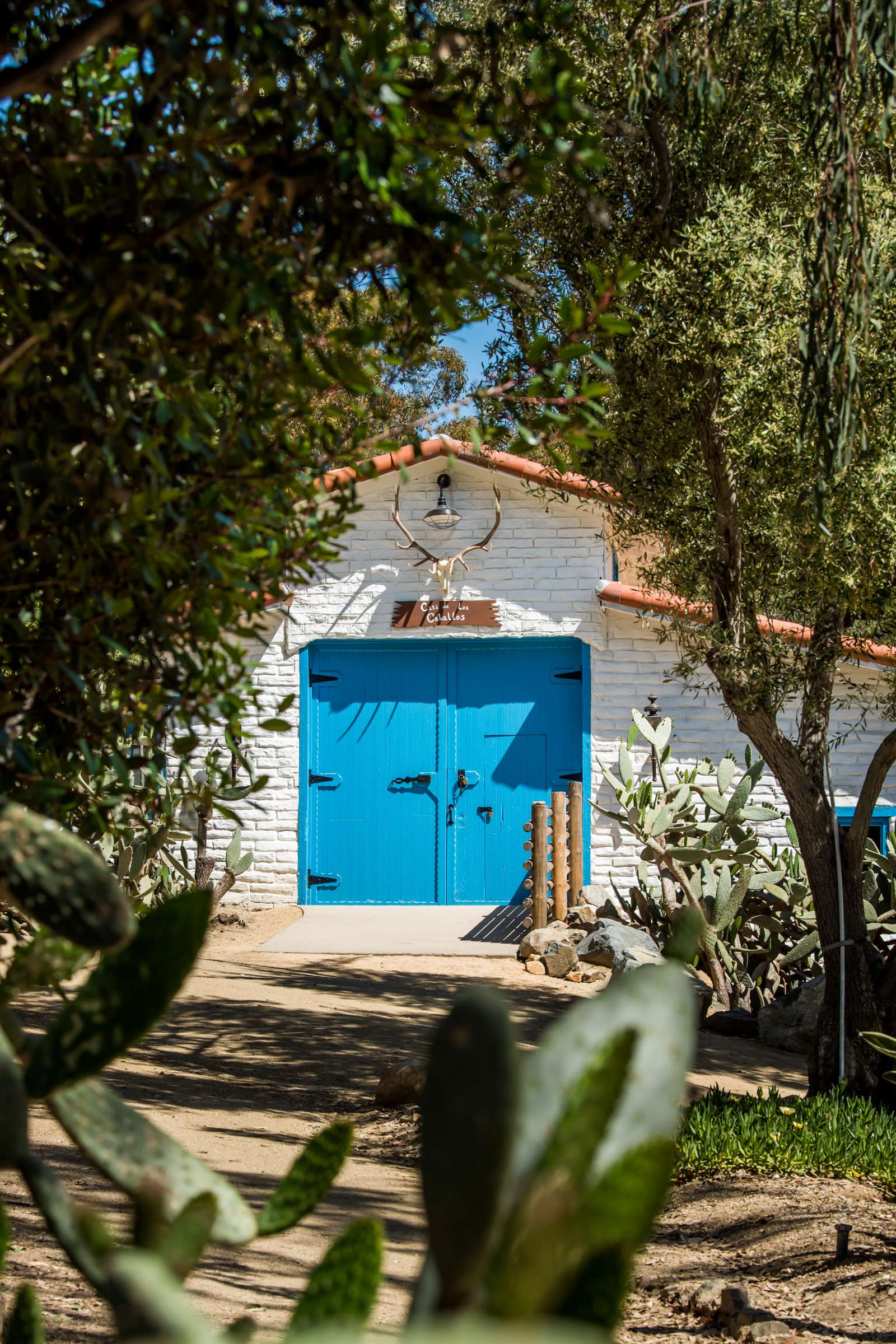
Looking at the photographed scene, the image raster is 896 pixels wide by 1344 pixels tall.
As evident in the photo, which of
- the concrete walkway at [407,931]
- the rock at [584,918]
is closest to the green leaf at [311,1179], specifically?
the concrete walkway at [407,931]

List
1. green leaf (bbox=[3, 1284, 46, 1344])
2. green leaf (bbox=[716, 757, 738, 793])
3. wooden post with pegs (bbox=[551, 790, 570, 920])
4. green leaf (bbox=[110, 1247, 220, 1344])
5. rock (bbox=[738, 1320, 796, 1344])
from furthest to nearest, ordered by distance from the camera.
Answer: wooden post with pegs (bbox=[551, 790, 570, 920])
green leaf (bbox=[716, 757, 738, 793])
rock (bbox=[738, 1320, 796, 1344])
green leaf (bbox=[3, 1284, 46, 1344])
green leaf (bbox=[110, 1247, 220, 1344])

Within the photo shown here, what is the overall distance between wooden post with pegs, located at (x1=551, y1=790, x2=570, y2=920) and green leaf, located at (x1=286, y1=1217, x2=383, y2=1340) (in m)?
9.42

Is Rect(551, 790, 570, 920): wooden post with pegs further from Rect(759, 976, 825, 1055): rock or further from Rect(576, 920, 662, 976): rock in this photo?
Rect(759, 976, 825, 1055): rock

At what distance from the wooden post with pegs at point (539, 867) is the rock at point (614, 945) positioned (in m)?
0.59

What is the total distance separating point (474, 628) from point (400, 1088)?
6.32 meters

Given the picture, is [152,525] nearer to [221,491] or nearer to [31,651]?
[221,491]

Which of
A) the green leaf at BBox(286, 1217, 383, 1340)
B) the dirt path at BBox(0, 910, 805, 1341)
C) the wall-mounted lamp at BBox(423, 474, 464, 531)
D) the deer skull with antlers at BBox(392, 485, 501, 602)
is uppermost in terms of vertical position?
the wall-mounted lamp at BBox(423, 474, 464, 531)

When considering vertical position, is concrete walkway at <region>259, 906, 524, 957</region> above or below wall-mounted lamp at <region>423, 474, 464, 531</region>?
below

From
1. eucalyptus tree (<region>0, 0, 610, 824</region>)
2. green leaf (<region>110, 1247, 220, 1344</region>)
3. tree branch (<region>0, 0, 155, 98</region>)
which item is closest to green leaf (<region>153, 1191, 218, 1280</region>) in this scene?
green leaf (<region>110, 1247, 220, 1344</region>)

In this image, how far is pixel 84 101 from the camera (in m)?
2.00

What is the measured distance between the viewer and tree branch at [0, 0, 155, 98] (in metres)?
1.54

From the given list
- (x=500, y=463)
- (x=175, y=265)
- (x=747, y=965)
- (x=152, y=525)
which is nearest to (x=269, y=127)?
(x=175, y=265)

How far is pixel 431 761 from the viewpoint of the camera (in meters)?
11.8

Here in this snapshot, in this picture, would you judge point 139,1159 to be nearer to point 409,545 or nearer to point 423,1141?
point 423,1141
